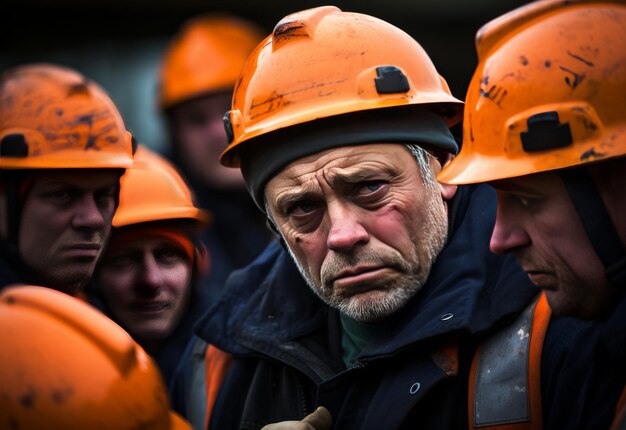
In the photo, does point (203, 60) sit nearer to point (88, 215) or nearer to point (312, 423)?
point (88, 215)

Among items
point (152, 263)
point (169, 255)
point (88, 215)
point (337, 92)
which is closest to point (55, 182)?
point (88, 215)

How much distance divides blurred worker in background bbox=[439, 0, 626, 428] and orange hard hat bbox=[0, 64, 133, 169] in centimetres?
167

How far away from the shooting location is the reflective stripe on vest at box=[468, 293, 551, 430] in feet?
10.6

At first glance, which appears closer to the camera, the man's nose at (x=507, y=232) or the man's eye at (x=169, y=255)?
the man's nose at (x=507, y=232)

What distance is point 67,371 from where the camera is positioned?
105 inches

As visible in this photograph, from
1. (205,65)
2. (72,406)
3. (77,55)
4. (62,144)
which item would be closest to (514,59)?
(72,406)

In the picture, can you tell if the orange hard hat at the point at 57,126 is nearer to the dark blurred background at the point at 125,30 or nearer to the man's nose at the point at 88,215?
the man's nose at the point at 88,215

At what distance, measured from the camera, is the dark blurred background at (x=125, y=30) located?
37.3 feet

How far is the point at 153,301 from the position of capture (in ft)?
15.5

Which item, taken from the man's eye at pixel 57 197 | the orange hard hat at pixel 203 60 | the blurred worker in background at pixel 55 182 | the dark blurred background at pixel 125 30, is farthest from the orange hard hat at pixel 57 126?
the dark blurred background at pixel 125 30

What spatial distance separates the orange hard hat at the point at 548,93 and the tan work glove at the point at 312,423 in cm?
93

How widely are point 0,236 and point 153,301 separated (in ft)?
2.62

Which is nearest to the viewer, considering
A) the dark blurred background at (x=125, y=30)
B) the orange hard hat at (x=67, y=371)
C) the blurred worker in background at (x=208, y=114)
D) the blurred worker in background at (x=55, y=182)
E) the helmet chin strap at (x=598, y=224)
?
the orange hard hat at (x=67, y=371)

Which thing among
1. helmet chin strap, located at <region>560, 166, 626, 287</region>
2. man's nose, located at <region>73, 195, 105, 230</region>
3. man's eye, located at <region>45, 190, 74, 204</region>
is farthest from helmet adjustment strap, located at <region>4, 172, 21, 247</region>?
helmet chin strap, located at <region>560, 166, 626, 287</region>
